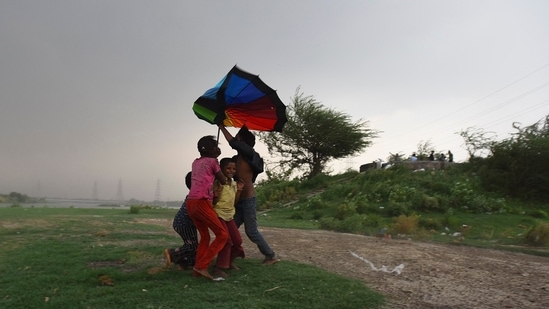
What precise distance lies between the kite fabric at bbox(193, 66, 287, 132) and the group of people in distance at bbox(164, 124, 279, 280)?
24 cm

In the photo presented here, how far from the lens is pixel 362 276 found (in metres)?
5.29

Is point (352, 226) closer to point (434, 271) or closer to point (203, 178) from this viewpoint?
point (434, 271)

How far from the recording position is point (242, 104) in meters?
5.19

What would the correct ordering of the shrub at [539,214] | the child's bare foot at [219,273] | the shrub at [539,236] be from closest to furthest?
the child's bare foot at [219,273]
the shrub at [539,236]
the shrub at [539,214]

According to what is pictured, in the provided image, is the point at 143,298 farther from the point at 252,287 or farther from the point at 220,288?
the point at 252,287

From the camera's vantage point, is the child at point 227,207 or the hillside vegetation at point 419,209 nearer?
the child at point 227,207

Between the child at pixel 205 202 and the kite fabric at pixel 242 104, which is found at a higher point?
the kite fabric at pixel 242 104

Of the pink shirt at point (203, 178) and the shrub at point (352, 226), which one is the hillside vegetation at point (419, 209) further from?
the pink shirt at point (203, 178)

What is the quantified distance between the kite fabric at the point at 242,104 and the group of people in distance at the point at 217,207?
0.24m

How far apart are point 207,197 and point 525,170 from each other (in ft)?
56.8

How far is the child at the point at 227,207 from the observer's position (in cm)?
484

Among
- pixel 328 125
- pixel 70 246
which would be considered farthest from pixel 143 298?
pixel 328 125

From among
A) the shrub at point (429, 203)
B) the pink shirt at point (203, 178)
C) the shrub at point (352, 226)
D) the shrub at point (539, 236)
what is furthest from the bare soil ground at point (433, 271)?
the shrub at point (429, 203)

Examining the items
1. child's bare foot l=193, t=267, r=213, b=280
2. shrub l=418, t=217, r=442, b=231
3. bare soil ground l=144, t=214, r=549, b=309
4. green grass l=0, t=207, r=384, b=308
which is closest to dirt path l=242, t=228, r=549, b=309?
bare soil ground l=144, t=214, r=549, b=309
